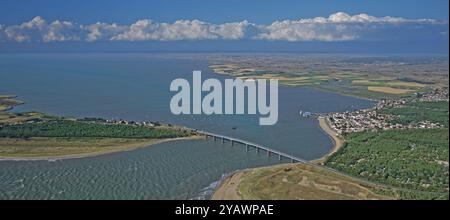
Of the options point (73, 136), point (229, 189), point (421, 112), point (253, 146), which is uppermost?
point (421, 112)

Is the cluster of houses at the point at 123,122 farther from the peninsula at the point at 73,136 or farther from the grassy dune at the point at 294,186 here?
the grassy dune at the point at 294,186

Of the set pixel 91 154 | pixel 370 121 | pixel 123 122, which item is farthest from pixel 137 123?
Result: pixel 370 121

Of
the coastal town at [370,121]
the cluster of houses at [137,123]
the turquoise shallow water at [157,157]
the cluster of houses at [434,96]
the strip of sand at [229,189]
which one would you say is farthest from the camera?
the cluster of houses at [434,96]

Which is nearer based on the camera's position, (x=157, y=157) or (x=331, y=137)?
(x=157, y=157)

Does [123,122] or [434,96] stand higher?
[434,96]

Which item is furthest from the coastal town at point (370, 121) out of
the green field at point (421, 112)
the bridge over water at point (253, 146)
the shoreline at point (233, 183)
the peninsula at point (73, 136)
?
the peninsula at point (73, 136)

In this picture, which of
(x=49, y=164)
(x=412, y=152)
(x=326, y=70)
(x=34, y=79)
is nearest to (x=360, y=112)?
(x=412, y=152)

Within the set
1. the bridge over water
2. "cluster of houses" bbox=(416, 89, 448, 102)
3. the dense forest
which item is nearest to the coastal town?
"cluster of houses" bbox=(416, 89, 448, 102)

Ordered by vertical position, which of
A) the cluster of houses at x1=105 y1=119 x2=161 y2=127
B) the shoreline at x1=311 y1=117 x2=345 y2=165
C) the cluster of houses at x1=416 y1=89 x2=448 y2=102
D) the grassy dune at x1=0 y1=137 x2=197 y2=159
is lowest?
the shoreline at x1=311 y1=117 x2=345 y2=165

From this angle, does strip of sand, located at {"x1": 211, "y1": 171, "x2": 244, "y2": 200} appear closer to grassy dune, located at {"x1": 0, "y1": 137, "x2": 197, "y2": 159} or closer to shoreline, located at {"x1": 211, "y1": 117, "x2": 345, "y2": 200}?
shoreline, located at {"x1": 211, "y1": 117, "x2": 345, "y2": 200}

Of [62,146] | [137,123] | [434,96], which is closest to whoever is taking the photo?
[62,146]

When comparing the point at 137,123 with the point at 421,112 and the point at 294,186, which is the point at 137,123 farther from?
the point at 421,112
